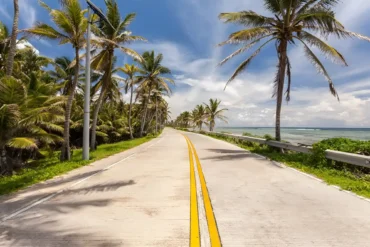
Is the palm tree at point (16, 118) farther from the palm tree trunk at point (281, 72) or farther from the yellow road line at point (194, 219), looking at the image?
the palm tree trunk at point (281, 72)

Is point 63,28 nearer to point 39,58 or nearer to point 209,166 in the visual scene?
point 209,166

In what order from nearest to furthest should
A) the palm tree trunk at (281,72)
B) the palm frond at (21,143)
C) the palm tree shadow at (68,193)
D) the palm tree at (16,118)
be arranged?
the palm tree shadow at (68,193), the palm frond at (21,143), the palm tree at (16,118), the palm tree trunk at (281,72)

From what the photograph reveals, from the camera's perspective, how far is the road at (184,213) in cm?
418

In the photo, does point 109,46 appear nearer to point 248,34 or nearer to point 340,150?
point 248,34

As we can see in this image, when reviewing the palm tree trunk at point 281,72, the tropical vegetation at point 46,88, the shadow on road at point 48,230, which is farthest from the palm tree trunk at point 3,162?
the palm tree trunk at point 281,72

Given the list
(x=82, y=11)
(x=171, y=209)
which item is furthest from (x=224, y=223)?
(x=82, y=11)

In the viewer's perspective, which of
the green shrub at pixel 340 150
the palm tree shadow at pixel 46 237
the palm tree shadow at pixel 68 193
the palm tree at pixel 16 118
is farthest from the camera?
the palm tree at pixel 16 118

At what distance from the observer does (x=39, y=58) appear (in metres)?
32.3

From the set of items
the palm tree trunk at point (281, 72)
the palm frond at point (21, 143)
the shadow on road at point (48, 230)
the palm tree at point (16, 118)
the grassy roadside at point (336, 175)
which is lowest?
the shadow on road at point (48, 230)

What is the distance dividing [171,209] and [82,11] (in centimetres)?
1210

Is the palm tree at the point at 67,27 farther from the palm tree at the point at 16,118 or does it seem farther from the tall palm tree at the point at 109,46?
the tall palm tree at the point at 109,46

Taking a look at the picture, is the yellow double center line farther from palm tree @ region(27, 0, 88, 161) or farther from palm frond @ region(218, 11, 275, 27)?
palm frond @ region(218, 11, 275, 27)

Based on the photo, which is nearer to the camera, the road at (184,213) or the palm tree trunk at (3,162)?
the road at (184,213)

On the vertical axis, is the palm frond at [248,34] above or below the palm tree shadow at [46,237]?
above
